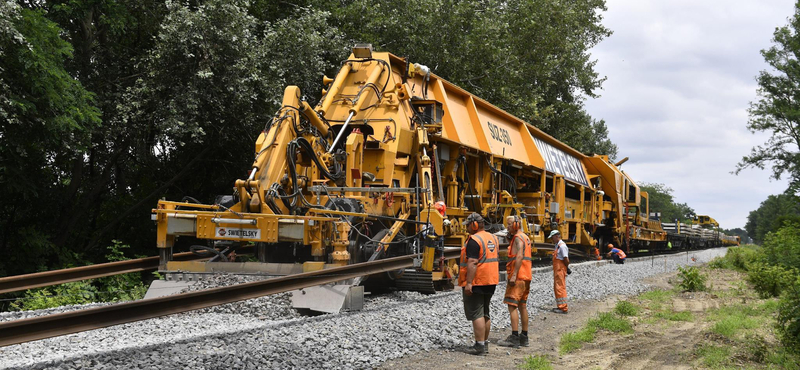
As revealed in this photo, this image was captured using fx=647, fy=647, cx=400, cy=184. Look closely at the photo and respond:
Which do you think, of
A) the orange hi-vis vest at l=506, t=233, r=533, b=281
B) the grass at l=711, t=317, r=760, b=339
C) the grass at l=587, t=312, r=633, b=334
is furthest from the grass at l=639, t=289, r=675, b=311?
the orange hi-vis vest at l=506, t=233, r=533, b=281

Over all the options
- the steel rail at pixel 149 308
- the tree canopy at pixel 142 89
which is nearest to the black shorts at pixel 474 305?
the steel rail at pixel 149 308

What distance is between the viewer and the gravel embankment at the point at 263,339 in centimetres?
552

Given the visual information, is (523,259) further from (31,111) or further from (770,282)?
(31,111)

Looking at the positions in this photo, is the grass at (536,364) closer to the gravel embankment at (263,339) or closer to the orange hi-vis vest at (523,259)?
the gravel embankment at (263,339)

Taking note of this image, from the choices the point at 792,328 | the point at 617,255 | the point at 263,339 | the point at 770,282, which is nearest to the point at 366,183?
the point at 263,339

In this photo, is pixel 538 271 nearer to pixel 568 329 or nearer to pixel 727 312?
pixel 727 312

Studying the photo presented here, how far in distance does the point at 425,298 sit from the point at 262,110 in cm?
830

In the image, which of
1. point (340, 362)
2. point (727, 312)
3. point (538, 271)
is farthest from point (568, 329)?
point (538, 271)

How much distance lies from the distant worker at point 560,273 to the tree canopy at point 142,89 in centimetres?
816

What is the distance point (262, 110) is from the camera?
16.5 metres

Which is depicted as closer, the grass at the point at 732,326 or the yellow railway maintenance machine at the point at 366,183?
the yellow railway maintenance machine at the point at 366,183

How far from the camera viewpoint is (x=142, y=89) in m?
14.5

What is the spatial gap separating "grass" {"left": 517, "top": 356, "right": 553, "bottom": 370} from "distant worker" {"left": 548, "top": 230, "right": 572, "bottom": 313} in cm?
402

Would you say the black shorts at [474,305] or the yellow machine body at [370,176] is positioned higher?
the yellow machine body at [370,176]
